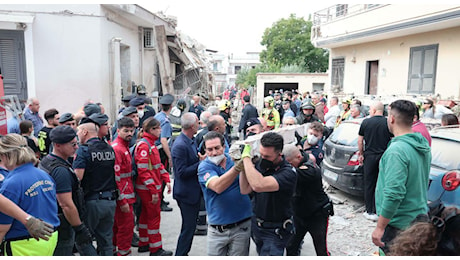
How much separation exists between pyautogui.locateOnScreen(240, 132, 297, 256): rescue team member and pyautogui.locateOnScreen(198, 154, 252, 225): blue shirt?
0.13 metres

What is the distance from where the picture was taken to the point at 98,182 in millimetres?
3898

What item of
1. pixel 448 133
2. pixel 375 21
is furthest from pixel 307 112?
pixel 375 21

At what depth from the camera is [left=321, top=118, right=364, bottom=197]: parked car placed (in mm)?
6293

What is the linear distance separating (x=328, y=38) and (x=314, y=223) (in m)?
14.4

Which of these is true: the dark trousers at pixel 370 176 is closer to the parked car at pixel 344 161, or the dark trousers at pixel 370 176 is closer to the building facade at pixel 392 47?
the parked car at pixel 344 161

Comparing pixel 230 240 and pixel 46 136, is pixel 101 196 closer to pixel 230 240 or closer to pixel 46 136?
pixel 230 240

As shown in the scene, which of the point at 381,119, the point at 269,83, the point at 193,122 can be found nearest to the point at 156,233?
the point at 193,122

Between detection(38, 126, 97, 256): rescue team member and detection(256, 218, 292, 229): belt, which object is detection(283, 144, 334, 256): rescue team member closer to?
detection(256, 218, 292, 229): belt

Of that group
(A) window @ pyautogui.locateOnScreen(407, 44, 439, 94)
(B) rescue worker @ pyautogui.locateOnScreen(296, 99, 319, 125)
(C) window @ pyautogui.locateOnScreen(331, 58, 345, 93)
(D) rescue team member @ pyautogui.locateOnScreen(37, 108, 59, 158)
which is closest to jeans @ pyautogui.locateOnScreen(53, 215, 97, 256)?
(D) rescue team member @ pyautogui.locateOnScreen(37, 108, 59, 158)

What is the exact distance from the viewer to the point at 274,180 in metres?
3.03

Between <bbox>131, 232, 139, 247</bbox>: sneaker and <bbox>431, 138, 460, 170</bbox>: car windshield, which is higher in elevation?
<bbox>431, 138, 460, 170</bbox>: car windshield

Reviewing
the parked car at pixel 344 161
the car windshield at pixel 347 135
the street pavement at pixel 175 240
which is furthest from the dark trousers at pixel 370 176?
the street pavement at pixel 175 240

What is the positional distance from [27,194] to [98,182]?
1.20 meters

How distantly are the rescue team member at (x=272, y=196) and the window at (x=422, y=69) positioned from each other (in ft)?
36.4
